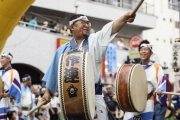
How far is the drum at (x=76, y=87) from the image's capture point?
13.1 feet

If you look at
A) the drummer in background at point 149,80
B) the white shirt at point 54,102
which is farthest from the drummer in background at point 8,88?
the white shirt at point 54,102

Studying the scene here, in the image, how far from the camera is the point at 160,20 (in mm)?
29688

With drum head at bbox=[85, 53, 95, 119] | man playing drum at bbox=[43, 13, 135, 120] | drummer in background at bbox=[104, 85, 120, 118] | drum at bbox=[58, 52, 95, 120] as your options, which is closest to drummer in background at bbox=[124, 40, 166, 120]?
man playing drum at bbox=[43, 13, 135, 120]

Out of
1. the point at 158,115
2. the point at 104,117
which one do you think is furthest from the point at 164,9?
the point at 104,117

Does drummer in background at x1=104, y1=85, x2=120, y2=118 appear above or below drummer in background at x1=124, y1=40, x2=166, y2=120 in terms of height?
below

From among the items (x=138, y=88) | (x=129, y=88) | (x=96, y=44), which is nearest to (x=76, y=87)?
(x=96, y=44)

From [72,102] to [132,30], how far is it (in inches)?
739

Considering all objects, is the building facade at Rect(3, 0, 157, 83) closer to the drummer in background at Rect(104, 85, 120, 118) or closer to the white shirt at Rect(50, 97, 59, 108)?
the white shirt at Rect(50, 97, 59, 108)

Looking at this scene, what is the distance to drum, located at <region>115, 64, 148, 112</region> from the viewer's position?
5254 millimetres

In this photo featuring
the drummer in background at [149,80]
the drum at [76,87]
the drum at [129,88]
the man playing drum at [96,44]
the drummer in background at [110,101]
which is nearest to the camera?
the drum at [76,87]

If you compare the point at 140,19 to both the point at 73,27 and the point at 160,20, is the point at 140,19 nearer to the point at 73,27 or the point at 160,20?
the point at 160,20

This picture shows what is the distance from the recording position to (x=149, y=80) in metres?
6.07

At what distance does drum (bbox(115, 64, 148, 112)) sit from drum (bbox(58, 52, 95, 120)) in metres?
1.16

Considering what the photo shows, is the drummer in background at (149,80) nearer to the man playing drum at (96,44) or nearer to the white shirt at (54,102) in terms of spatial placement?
the man playing drum at (96,44)
